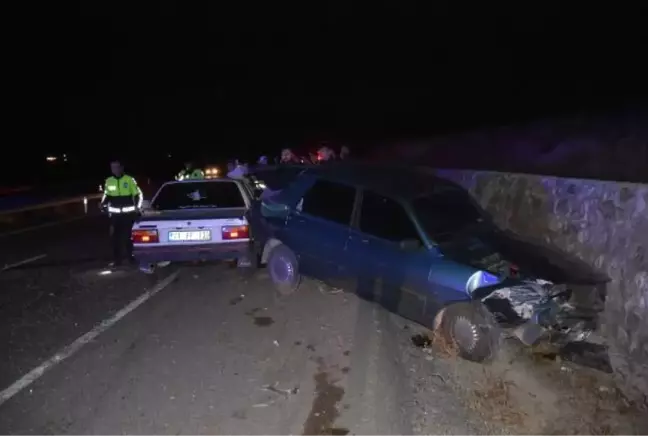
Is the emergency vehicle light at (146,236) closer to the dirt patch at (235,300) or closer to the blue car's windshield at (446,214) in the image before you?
the dirt patch at (235,300)

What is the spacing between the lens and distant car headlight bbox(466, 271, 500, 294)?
600cm

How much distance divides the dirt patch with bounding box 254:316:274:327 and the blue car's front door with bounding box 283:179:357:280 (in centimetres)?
96

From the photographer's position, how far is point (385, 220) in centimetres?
721

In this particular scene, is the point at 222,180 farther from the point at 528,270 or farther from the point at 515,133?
the point at 515,133

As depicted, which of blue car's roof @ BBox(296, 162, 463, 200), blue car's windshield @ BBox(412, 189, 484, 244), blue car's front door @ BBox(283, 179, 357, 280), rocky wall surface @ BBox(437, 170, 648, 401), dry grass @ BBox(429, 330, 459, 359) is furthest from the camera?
blue car's front door @ BBox(283, 179, 357, 280)

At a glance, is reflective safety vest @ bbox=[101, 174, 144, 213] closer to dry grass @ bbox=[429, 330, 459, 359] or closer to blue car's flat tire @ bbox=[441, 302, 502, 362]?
dry grass @ bbox=[429, 330, 459, 359]

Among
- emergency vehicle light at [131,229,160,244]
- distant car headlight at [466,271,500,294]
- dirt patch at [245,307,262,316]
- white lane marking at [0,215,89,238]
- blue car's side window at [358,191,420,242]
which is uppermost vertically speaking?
blue car's side window at [358,191,420,242]

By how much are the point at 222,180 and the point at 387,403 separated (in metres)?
6.08

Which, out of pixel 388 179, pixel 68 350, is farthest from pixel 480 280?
pixel 68 350

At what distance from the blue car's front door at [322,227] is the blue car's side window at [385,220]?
26 centimetres

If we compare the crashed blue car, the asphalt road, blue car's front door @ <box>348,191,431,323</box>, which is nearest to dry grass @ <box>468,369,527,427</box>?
the asphalt road

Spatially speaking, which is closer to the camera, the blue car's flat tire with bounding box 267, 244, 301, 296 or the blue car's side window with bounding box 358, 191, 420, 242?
the blue car's side window with bounding box 358, 191, 420, 242

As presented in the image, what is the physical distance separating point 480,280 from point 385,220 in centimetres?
151

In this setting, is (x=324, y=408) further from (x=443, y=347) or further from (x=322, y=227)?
(x=322, y=227)
